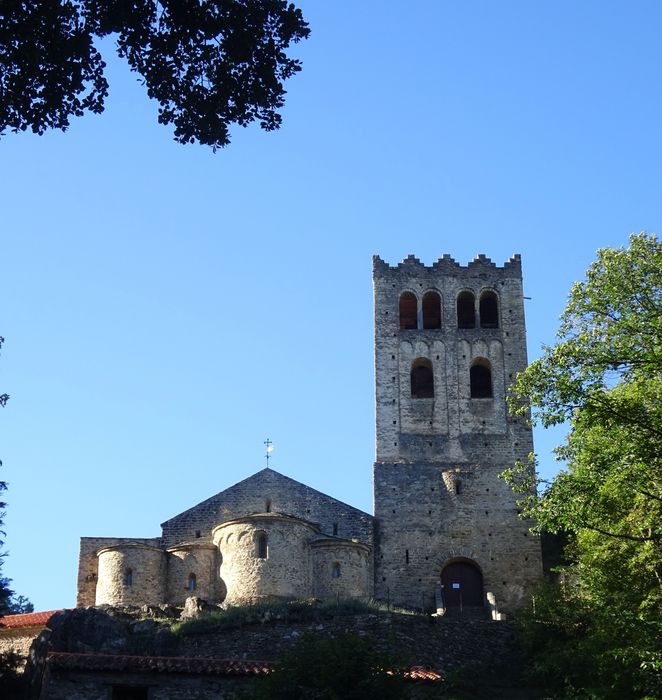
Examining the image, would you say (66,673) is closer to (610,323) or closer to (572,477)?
(572,477)

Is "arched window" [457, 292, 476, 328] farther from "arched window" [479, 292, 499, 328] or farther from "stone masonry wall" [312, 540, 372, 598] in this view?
"stone masonry wall" [312, 540, 372, 598]

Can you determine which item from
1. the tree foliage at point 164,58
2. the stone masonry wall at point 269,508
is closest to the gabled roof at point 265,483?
the stone masonry wall at point 269,508

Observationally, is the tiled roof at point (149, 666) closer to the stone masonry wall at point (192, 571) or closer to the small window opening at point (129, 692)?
the small window opening at point (129, 692)

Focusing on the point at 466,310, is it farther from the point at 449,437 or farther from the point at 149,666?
the point at 149,666

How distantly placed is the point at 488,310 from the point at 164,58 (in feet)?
127

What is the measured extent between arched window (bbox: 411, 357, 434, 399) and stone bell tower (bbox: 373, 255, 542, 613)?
5cm

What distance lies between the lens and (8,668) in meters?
29.8

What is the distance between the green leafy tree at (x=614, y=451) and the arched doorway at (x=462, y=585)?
530 inches

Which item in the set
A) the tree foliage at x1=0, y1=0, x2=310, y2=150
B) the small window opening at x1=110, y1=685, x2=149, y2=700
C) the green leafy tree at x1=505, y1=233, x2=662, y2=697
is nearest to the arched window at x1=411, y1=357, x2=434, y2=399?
the green leafy tree at x1=505, y1=233, x2=662, y2=697

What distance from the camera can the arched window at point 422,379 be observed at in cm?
5234

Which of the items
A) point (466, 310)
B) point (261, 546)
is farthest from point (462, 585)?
point (466, 310)

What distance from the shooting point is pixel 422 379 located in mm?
53094

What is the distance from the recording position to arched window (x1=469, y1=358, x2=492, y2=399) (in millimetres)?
52062

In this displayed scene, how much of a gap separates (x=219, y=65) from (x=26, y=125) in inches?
106
